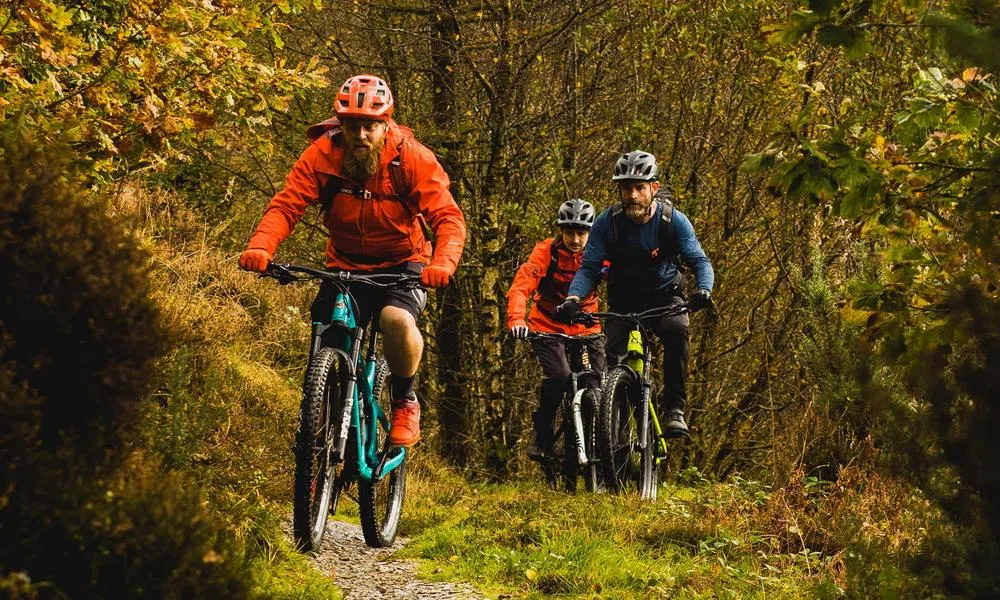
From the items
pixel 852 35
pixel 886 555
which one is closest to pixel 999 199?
pixel 852 35

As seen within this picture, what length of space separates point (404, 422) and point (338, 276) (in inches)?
46.9

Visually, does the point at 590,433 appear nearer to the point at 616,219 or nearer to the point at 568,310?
the point at 568,310

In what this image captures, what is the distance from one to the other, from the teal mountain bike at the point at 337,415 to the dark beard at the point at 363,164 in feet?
2.00

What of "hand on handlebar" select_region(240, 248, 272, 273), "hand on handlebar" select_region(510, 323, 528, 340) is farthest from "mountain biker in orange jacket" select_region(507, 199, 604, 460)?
"hand on handlebar" select_region(240, 248, 272, 273)

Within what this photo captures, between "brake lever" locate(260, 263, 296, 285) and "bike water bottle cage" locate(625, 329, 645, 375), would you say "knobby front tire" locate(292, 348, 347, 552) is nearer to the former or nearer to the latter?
"brake lever" locate(260, 263, 296, 285)

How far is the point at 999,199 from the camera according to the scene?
11.7 ft

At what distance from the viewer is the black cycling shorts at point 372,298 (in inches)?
222

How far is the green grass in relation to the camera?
17.5ft

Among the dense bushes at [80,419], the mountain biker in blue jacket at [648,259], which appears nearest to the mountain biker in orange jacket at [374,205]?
the mountain biker in blue jacket at [648,259]

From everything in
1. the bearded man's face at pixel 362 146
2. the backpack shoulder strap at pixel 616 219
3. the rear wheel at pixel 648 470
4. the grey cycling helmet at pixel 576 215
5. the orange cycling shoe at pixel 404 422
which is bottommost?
the rear wheel at pixel 648 470

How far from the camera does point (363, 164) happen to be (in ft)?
18.7

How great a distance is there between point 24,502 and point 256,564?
81.3 inches

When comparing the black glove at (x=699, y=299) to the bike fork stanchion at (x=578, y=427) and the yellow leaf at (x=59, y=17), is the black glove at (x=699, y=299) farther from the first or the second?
the yellow leaf at (x=59, y=17)

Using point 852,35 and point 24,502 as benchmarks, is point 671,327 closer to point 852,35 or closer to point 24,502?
point 852,35
